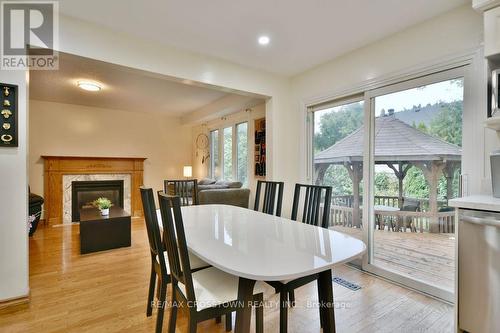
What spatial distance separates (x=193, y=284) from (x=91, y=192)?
5.50 metres

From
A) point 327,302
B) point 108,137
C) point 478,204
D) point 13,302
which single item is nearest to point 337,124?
point 478,204

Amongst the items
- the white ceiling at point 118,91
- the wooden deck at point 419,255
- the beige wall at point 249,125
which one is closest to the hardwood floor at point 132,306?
the wooden deck at point 419,255

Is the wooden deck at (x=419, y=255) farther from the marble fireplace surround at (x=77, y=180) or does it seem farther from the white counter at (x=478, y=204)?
the marble fireplace surround at (x=77, y=180)

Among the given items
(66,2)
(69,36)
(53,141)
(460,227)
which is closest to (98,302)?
(69,36)

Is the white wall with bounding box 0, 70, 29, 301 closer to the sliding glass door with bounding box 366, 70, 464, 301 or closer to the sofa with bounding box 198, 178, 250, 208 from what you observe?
the sofa with bounding box 198, 178, 250, 208

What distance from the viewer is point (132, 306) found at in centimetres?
212

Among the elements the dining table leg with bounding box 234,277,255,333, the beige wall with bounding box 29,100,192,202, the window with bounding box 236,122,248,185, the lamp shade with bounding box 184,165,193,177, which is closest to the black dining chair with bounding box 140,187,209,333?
the dining table leg with bounding box 234,277,255,333

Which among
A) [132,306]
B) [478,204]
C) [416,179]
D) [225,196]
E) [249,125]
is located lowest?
[132,306]

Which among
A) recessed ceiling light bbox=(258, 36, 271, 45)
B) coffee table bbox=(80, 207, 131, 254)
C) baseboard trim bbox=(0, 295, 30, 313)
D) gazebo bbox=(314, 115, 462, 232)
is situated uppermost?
recessed ceiling light bbox=(258, 36, 271, 45)

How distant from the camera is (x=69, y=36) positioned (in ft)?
7.48

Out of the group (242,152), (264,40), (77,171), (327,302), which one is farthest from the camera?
(77,171)

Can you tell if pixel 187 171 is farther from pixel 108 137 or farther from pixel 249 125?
pixel 249 125

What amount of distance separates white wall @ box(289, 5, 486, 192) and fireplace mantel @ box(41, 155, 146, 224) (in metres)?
4.89

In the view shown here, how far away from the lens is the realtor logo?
6.85ft
